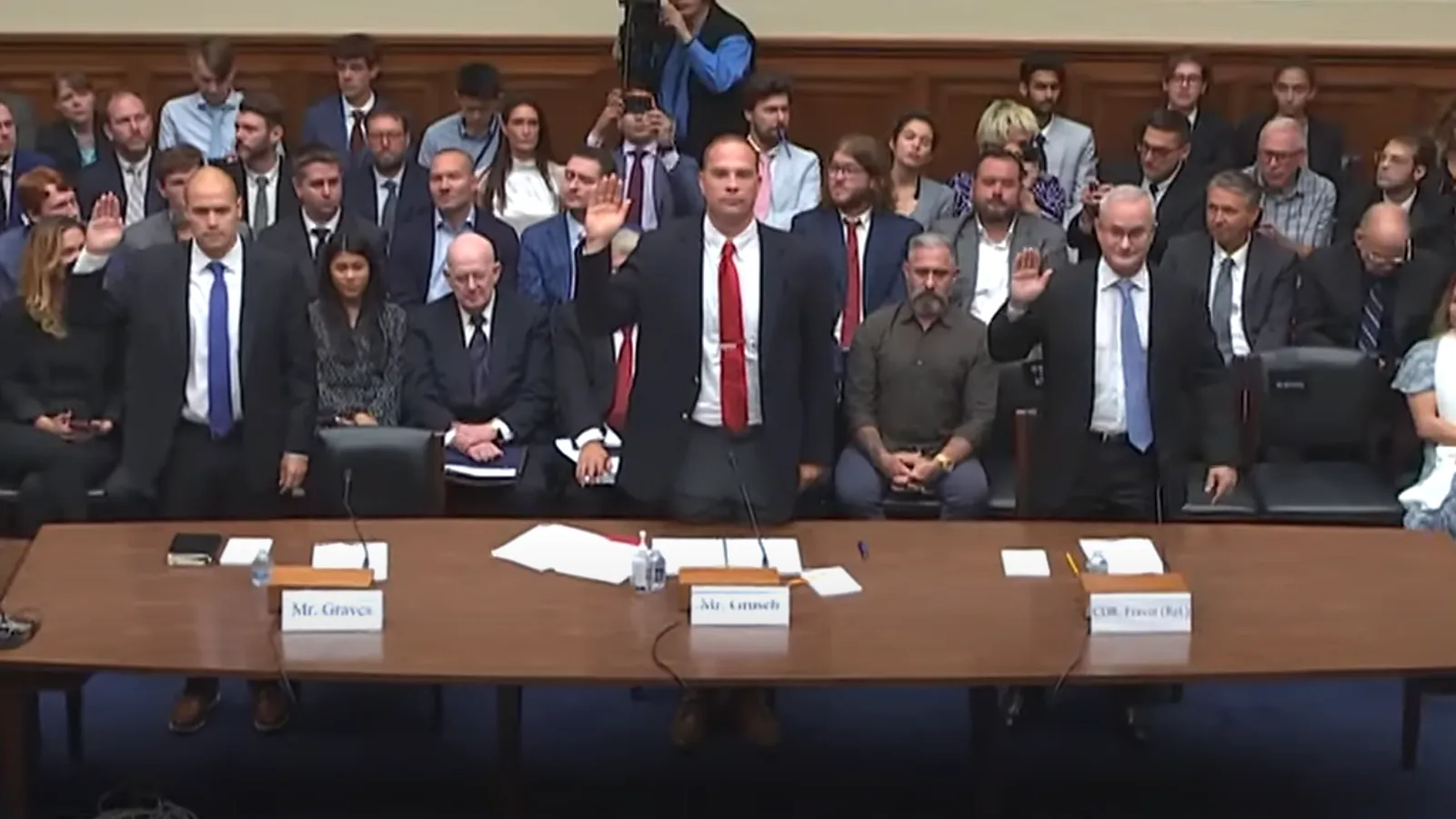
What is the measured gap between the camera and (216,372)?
6.27 metres

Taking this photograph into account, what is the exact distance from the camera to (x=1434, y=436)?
6539 millimetres

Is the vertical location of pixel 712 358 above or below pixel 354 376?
above

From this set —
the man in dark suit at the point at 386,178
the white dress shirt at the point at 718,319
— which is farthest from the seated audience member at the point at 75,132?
the white dress shirt at the point at 718,319

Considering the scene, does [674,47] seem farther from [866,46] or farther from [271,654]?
[271,654]

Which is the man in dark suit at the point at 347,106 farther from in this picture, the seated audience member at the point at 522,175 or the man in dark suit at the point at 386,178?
the seated audience member at the point at 522,175

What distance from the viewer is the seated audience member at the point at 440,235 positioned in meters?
7.42

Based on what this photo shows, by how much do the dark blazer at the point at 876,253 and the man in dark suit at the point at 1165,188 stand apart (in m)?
0.89

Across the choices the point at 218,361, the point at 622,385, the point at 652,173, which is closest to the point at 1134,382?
the point at 622,385

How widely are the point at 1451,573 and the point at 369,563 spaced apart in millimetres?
2494

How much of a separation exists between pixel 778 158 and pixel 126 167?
2511 millimetres

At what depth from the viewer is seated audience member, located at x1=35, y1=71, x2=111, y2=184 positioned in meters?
8.63

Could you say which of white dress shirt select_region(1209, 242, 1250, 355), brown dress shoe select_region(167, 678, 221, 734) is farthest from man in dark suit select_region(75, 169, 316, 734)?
white dress shirt select_region(1209, 242, 1250, 355)

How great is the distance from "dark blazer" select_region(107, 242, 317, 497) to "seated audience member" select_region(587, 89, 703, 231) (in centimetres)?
189

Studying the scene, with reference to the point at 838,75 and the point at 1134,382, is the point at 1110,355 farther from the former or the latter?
the point at 838,75
